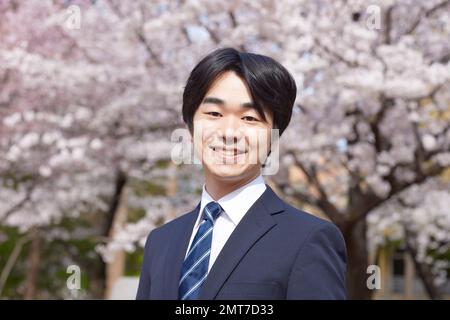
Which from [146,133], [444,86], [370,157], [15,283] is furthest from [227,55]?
[15,283]

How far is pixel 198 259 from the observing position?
205 centimetres

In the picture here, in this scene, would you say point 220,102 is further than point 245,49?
No

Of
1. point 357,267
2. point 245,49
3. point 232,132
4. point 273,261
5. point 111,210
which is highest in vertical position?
point 111,210

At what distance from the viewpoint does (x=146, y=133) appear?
1059 centimetres

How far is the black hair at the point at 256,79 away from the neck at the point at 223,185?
0.62 feet

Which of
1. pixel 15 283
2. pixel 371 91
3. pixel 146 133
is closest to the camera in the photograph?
pixel 371 91

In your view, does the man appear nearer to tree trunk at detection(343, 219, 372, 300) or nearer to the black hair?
the black hair

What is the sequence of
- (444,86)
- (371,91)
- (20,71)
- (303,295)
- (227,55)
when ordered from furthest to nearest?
(20,71) → (444,86) → (371,91) → (227,55) → (303,295)

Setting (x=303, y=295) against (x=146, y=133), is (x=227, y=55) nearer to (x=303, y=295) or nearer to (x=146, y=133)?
(x=303, y=295)

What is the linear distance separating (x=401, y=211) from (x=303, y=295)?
9.99 metres

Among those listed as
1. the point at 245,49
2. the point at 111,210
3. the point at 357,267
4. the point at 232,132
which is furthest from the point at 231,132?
the point at 111,210

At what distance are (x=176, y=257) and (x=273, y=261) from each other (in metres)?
0.32

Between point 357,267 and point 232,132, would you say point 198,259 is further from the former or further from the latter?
point 357,267

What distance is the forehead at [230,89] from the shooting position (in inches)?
82.1
